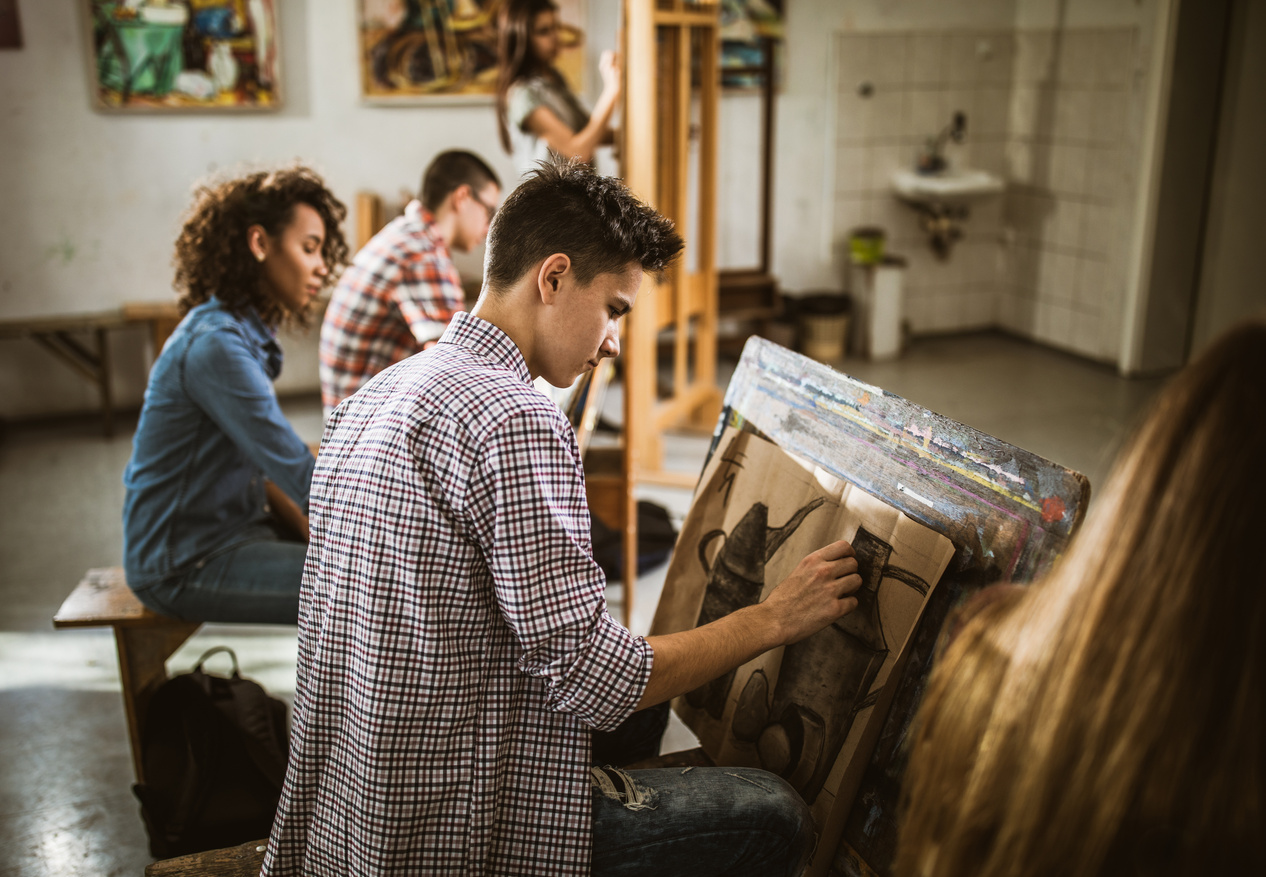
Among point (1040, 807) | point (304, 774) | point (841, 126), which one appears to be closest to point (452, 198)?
point (304, 774)

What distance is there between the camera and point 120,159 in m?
4.72

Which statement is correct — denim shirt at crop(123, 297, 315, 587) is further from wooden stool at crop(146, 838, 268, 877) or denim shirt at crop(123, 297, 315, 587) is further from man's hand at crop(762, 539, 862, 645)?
man's hand at crop(762, 539, 862, 645)

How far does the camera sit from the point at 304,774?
4.19 feet

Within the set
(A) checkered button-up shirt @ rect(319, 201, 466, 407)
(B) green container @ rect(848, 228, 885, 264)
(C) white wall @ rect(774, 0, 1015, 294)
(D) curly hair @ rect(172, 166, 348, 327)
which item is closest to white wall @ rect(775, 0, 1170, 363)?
(C) white wall @ rect(774, 0, 1015, 294)

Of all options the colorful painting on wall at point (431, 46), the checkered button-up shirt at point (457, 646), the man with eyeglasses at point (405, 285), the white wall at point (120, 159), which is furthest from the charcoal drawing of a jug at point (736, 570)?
the colorful painting on wall at point (431, 46)

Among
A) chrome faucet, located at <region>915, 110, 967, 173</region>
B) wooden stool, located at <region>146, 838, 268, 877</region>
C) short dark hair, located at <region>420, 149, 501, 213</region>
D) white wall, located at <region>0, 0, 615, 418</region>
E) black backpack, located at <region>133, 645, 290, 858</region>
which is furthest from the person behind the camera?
chrome faucet, located at <region>915, 110, 967, 173</region>

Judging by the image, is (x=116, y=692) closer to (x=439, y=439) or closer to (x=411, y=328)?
(x=411, y=328)

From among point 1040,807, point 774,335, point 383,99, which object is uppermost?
point 383,99

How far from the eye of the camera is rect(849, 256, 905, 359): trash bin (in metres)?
5.90

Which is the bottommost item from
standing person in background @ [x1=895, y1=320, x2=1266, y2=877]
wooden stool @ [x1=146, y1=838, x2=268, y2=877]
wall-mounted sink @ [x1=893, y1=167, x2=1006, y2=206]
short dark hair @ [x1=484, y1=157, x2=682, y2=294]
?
wooden stool @ [x1=146, y1=838, x2=268, y2=877]

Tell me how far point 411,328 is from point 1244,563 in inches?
89.3

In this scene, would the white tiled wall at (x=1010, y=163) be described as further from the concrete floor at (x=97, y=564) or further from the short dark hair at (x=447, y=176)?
the short dark hair at (x=447, y=176)

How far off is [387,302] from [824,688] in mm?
1752

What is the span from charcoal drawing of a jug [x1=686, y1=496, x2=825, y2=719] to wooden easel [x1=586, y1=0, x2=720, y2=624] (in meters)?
0.93
